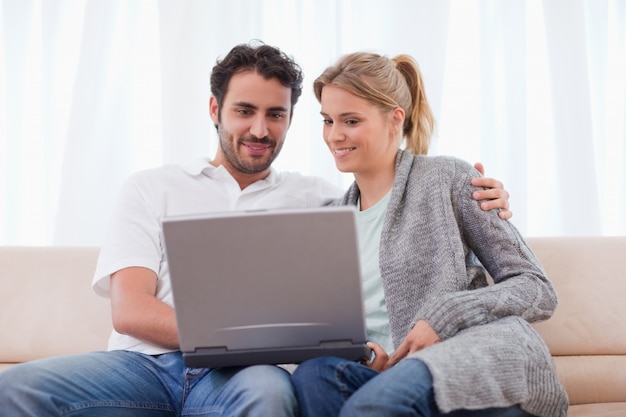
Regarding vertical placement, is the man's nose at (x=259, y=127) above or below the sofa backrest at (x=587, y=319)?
above

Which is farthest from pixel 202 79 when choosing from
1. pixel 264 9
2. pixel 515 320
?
pixel 515 320

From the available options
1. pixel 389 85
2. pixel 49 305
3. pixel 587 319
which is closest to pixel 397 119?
pixel 389 85

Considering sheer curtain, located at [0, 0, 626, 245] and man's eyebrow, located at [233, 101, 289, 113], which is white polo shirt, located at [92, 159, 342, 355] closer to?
man's eyebrow, located at [233, 101, 289, 113]

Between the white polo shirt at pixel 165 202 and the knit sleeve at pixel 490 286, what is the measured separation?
470mm

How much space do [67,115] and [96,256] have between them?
71 centimetres

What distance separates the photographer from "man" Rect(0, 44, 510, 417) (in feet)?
4.68

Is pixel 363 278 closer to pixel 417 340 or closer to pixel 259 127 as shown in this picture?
pixel 417 340

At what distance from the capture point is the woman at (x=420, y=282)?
127cm

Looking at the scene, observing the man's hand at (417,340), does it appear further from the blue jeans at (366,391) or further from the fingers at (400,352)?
the blue jeans at (366,391)

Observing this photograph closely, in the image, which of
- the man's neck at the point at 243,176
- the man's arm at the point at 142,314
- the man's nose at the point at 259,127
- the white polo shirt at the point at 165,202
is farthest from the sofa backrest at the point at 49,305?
the man's nose at the point at 259,127

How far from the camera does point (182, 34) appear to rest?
8.34 ft

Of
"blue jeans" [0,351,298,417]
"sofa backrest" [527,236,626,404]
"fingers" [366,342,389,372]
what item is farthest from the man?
"sofa backrest" [527,236,626,404]

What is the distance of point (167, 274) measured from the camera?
180 cm

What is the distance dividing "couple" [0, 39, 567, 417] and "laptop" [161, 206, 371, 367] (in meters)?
0.06
